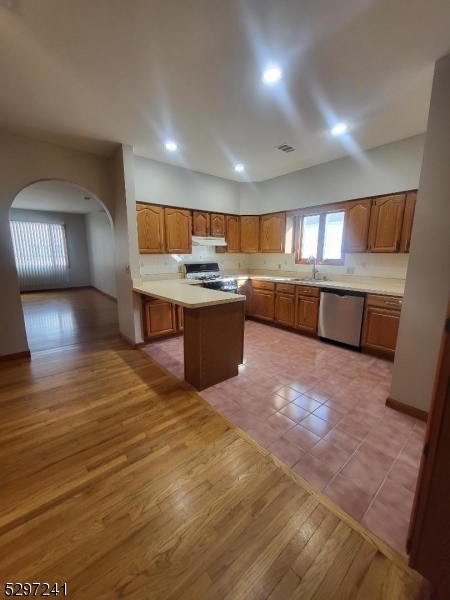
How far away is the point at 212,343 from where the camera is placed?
8.52ft

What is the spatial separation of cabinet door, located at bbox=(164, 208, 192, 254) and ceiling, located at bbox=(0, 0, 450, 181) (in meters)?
1.22

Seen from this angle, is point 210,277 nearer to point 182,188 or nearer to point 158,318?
point 158,318

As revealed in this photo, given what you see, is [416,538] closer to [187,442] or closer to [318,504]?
[318,504]

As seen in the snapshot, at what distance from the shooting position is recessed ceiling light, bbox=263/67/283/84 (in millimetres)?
1912

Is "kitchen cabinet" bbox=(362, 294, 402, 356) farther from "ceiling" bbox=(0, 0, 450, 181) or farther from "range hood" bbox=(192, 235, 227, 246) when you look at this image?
"range hood" bbox=(192, 235, 227, 246)

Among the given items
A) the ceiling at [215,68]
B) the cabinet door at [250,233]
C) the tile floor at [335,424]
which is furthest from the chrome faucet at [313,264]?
the ceiling at [215,68]

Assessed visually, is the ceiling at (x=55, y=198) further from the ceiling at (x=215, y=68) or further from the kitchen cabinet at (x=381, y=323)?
the kitchen cabinet at (x=381, y=323)

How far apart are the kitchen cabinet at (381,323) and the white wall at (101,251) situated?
19.3 feet

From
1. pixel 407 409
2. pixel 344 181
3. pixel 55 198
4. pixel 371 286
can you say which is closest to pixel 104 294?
pixel 55 198

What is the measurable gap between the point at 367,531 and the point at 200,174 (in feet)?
16.3

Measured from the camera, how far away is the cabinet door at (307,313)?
13.1 ft

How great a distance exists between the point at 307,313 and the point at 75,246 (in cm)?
860

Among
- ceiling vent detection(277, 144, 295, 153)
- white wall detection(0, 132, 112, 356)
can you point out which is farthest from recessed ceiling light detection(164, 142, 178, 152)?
ceiling vent detection(277, 144, 295, 153)

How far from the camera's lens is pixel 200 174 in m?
4.56
